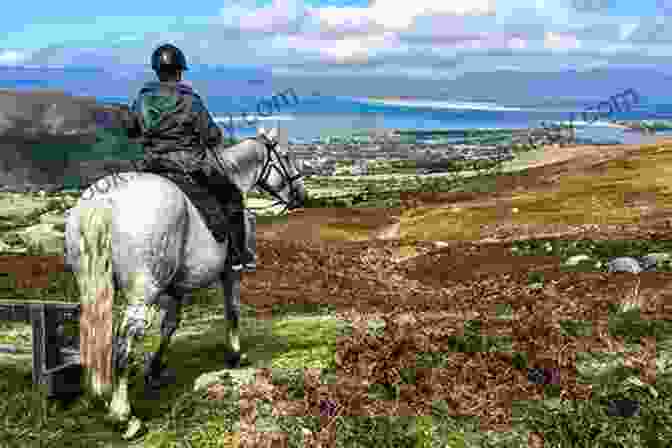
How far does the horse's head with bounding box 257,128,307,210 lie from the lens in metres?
11.0

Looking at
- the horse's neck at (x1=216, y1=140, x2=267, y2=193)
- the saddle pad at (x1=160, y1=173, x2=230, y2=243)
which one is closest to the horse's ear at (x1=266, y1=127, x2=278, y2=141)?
the horse's neck at (x1=216, y1=140, x2=267, y2=193)

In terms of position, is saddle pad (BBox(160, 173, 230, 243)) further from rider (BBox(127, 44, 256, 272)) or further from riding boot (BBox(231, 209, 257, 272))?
riding boot (BBox(231, 209, 257, 272))

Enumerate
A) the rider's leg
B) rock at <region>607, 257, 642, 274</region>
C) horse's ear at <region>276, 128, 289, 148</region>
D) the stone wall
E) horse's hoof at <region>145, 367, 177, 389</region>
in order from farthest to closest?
the stone wall < rock at <region>607, 257, 642, 274</region> < horse's ear at <region>276, 128, 289, 148</region> < horse's hoof at <region>145, 367, 177, 389</region> < the rider's leg

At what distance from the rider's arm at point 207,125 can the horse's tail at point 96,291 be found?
216 centimetres

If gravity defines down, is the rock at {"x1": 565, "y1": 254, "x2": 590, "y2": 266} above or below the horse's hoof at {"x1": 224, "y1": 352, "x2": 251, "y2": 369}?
below

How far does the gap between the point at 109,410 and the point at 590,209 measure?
170ft

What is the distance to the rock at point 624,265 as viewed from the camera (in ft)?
90.0

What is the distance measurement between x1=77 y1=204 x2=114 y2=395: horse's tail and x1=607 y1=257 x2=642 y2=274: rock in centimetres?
2471

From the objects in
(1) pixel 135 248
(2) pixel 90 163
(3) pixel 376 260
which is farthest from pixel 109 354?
(2) pixel 90 163

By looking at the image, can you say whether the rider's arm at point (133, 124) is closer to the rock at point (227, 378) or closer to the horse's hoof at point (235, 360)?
the rock at point (227, 378)

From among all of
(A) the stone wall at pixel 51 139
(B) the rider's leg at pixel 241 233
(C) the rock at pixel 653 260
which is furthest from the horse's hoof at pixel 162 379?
A: (A) the stone wall at pixel 51 139

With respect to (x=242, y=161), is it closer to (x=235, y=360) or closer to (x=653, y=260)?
(x=235, y=360)

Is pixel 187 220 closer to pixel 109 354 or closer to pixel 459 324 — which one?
pixel 109 354

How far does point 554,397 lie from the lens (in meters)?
9.45
